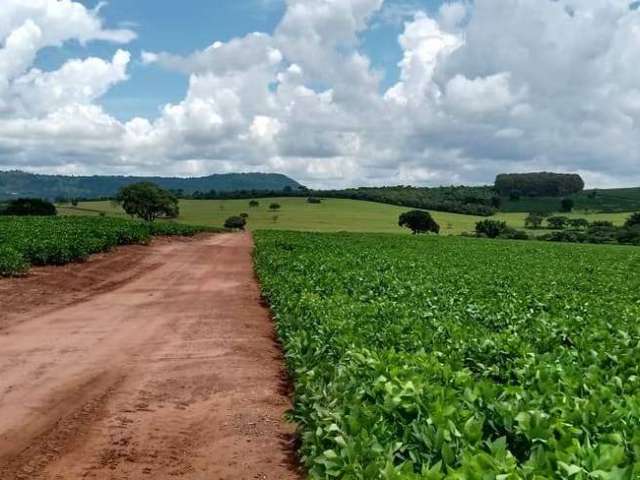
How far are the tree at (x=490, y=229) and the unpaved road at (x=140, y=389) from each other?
98.7 metres

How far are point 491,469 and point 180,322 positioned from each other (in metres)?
14.2

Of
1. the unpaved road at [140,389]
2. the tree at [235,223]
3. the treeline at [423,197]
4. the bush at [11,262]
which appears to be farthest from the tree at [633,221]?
the bush at [11,262]

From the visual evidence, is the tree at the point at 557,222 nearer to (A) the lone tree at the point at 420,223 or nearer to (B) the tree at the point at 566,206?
(B) the tree at the point at 566,206

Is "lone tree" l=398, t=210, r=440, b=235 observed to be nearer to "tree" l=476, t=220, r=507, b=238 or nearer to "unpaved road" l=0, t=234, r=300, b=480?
"tree" l=476, t=220, r=507, b=238

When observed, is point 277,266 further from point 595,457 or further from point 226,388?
point 595,457

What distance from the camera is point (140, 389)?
10.9m

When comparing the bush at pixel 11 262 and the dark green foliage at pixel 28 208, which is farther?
the dark green foliage at pixel 28 208

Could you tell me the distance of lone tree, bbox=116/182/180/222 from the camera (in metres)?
104

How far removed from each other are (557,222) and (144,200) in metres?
85.1

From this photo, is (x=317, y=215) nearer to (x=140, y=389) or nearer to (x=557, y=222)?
(x=557, y=222)

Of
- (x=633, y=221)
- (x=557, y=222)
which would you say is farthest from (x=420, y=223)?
(x=633, y=221)

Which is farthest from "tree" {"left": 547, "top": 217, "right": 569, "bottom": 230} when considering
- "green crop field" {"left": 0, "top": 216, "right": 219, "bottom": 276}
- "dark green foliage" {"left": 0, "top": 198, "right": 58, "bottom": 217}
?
"green crop field" {"left": 0, "top": 216, "right": 219, "bottom": 276}

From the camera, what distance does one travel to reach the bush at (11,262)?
24.5m

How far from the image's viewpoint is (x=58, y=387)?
1093 cm
